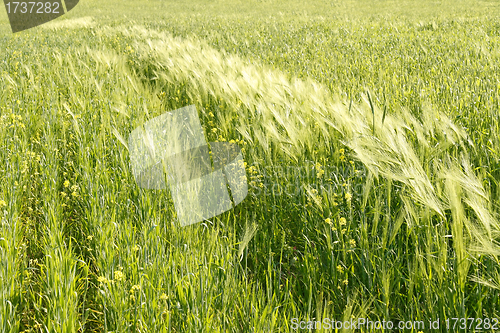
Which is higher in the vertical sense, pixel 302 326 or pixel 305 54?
pixel 305 54

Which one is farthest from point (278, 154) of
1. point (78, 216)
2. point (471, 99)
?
point (471, 99)

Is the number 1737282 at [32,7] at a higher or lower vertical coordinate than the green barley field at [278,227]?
higher

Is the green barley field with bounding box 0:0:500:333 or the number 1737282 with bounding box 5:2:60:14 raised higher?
the number 1737282 with bounding box 5:2:60:14

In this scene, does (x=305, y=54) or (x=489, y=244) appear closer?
(x=489, y=244)

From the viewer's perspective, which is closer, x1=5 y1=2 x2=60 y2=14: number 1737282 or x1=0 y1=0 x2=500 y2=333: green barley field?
x1=0 y1=0 x2=500 y2=333: green barley field

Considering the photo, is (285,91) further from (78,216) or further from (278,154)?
(78,216)

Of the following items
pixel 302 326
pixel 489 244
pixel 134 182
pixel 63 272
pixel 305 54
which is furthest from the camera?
pixel 305 54

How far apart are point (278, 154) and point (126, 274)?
121cm

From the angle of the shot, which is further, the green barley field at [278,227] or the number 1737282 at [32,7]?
the number 1737282 at [32,7]

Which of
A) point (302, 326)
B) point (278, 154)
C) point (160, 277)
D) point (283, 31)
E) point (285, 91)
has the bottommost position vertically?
point (302, 326)

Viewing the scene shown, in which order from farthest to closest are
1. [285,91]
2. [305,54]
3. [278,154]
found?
[305,54], [285,91], [278,154]

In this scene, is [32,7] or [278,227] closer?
[278,227]

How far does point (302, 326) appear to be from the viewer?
57.2 inches

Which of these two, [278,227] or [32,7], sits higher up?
[32,7]
